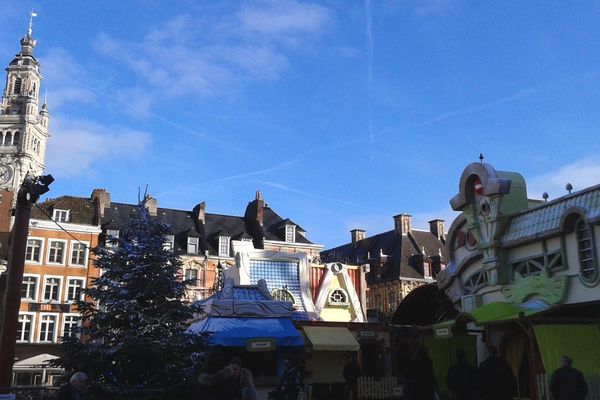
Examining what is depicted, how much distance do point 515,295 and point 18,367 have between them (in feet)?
96.3

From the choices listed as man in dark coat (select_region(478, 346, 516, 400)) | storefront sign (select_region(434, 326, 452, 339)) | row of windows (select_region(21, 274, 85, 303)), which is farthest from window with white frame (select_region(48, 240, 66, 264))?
man in dark coat (select_region(478, 346, 516, 400))

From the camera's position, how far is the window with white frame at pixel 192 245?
4628 cm

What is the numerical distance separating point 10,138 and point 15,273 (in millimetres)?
68037

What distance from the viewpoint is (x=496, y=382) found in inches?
409

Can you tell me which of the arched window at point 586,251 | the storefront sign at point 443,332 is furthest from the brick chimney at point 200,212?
the arched window at point 586,251

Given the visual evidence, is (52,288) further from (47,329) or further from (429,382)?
(429,382)

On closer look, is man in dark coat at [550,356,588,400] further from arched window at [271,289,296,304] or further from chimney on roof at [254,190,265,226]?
chimney on roof at [254,190,265,226]

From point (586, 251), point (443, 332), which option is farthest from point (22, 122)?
point (586, 251)

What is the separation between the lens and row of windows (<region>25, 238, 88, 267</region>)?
39.8 metres

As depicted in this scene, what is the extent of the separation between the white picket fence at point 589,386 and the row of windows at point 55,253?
107ft

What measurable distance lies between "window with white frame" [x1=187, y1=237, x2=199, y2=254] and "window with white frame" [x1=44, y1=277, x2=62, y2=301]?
9821 mm

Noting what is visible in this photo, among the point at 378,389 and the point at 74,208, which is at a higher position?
the point at 74,208

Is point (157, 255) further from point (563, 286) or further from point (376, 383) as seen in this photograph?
point (563, 286)

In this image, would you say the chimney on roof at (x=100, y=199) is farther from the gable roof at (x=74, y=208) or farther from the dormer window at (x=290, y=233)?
the dormer window at (x=290, y=233)
